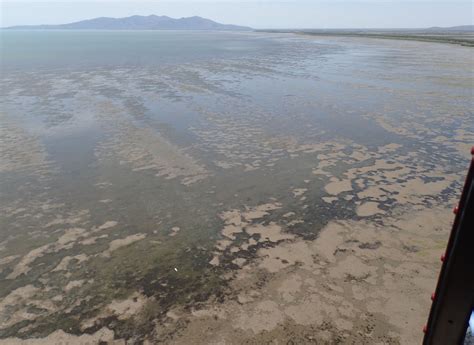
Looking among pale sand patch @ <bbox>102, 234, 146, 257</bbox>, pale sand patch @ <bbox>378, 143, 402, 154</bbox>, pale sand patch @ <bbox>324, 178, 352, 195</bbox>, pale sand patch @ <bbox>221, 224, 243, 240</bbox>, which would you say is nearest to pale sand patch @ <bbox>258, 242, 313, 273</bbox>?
pale sand patch @ <bbox>221, 224, 243, 240</bbox>

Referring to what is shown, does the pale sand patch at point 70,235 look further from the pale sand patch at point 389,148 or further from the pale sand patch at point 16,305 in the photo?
the pale sand patch at point 389,148

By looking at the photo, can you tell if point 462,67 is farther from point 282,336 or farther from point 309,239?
point 282,336

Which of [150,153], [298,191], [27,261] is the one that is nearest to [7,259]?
[27,261]

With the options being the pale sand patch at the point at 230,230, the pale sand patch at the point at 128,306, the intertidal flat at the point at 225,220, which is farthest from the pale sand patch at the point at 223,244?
the pale sand patch at the point at 128,306

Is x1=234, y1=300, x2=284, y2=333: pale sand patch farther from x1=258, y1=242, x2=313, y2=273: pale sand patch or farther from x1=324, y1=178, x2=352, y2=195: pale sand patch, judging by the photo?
x1=324, y1=178, x2=352, y2=195: pale sand patch

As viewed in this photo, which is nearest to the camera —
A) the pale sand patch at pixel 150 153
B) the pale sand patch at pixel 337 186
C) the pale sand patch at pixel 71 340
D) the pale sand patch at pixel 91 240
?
the pale sand patch at pixel 71 340

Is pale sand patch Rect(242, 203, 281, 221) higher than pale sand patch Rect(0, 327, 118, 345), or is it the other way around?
pale sand patch Rect(242, 203, 281, 221)
